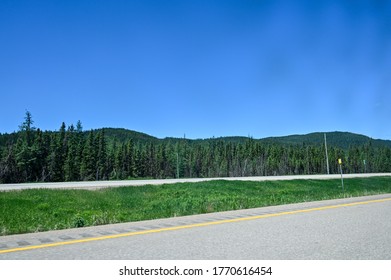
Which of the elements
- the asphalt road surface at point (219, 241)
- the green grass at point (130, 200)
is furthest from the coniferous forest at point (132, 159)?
the asphalt road surface at point (219, 241)

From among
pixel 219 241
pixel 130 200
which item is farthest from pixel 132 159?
pixel 219 241

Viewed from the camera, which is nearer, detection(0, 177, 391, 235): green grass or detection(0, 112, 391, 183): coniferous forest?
detection(0, 177, 391, 235): green grass

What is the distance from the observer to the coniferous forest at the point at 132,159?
71.6 metres

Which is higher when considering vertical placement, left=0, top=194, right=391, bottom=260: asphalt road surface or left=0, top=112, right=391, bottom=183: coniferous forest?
left=0, top=112, right=391, bottom=183: coniferous forest

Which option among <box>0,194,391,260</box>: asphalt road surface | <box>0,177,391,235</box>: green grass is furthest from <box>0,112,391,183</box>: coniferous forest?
<box>0,194,391,260</box>: asphalt road surface

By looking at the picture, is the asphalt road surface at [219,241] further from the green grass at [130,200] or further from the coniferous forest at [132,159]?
the coniferous forest at [132,159]

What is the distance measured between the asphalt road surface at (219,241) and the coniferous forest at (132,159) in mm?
56559

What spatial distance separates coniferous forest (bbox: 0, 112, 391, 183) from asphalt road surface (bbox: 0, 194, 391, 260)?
56.6 meters

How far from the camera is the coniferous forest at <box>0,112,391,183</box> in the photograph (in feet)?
235

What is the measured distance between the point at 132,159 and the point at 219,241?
94838 millimetres

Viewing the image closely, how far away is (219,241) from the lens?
239 inches

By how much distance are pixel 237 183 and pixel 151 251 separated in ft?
99.5

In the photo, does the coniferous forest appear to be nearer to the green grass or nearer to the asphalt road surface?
the green grass
